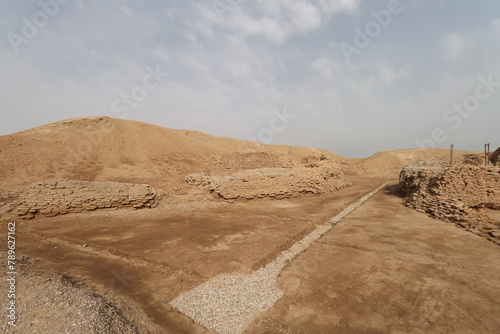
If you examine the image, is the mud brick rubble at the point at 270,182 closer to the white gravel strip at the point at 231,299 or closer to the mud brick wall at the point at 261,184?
the mud brick wall at the point at 261,184

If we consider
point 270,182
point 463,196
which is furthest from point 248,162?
point 463,196

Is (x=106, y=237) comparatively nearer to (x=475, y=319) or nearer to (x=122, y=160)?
(x=475, y=319)

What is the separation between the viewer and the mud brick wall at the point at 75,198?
24.6ft

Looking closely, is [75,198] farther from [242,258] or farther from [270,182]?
[270,182]

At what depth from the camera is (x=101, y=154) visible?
66.8ft

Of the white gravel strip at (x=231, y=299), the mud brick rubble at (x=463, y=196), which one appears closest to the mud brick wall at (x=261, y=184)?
the mud brick rubble at (x=463, y=196)

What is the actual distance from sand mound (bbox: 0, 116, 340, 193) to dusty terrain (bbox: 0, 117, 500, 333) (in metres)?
4.27

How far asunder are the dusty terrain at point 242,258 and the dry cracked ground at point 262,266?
22mm

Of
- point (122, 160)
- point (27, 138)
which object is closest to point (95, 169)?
point (122, 160)

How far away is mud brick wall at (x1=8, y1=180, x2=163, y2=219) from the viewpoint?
295 inches

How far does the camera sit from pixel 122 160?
2042cm

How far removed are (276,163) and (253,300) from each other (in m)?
11.4

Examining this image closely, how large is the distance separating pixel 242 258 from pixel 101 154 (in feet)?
68.7

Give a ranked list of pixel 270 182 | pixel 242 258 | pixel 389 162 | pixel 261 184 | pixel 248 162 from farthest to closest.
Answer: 1. pixel 389 162
2. pixel 248 162
3. pixel 270 182
4. pixel 261 184
5. pixel 242 258
